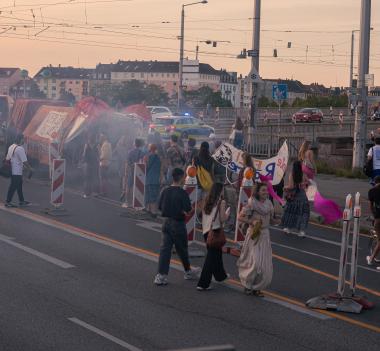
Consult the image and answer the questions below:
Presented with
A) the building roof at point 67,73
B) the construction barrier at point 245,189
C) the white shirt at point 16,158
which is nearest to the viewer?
the construction barrier at point 245,189

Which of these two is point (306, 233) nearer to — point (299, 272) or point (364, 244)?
point (364, 244)

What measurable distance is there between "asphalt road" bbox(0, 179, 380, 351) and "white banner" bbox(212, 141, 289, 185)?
4.25ft

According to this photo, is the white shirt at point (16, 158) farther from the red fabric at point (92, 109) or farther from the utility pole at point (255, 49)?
the utility pole at point (255, 49)

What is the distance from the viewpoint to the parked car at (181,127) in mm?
42031

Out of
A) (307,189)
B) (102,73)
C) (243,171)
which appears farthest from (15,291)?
(102,73)

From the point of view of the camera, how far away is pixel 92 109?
84.5 feet

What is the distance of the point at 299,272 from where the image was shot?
519 inches

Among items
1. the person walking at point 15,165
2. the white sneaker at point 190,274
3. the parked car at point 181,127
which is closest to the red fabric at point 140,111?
the parked car at point 181,127

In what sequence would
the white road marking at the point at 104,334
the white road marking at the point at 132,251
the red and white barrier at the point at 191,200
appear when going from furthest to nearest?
the red and white barrier at the point at 191,200, the white road marking at the point at 132,251, the white road marking at the point at 104,334

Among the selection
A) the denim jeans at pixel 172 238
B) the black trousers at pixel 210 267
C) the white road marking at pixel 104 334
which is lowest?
the white road marking at pixel 104 334

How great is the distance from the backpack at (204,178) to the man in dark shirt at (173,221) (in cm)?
436

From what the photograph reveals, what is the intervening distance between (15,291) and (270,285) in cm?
350

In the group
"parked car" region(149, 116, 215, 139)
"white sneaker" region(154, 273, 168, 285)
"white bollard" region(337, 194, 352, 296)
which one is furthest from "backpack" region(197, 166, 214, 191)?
"parked car" region(149, 116, 215, 139)

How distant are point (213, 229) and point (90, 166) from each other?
34.7 feet
